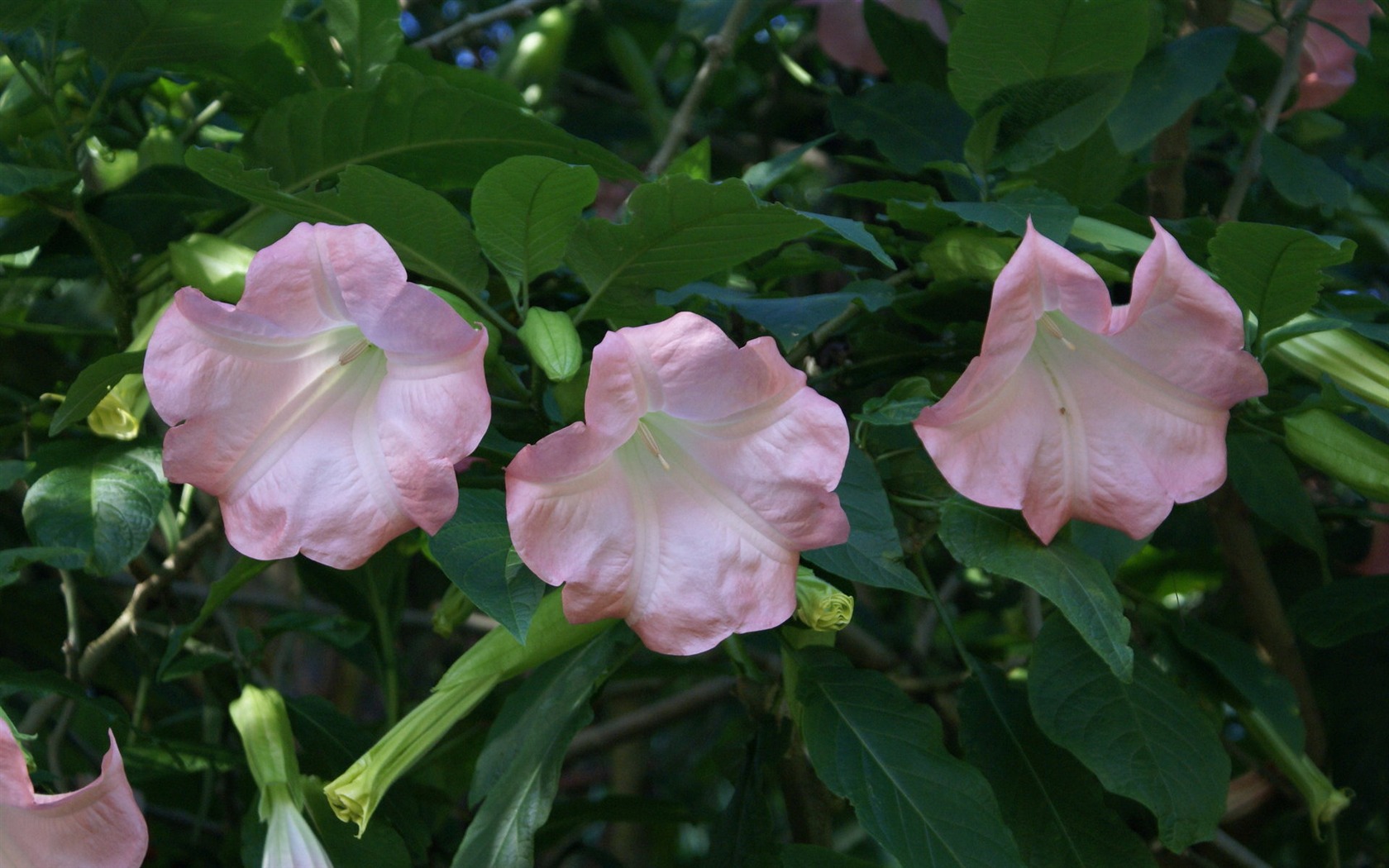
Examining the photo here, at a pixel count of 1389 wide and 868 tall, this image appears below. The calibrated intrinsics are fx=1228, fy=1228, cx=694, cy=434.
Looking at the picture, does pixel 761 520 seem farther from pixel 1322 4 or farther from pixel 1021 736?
pixel 1322 4

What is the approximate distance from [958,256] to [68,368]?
1359 millimetres

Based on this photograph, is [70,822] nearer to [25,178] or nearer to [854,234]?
[25,178]

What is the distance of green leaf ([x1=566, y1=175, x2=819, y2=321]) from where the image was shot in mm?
747

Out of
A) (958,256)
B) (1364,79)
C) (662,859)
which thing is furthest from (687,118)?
(662,859)

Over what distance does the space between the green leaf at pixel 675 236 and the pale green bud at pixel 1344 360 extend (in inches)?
14.6

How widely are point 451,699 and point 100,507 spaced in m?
0.30

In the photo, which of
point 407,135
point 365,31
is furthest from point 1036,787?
point 365,31

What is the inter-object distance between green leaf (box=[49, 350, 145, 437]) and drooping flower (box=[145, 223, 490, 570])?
0.32 feet

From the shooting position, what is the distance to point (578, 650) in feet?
3.17

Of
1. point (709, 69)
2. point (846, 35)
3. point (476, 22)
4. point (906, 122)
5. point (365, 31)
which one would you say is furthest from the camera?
point (846, 35)

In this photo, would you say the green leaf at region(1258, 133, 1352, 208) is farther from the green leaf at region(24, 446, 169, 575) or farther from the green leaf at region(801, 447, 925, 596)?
the green leaf at region(24, 446, 169, 575)

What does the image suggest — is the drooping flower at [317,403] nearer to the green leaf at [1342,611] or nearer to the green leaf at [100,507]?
the green leaf at [100,507]

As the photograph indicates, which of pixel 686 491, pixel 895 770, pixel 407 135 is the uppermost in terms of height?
pixel 407 135

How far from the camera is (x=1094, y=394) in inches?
32.7
